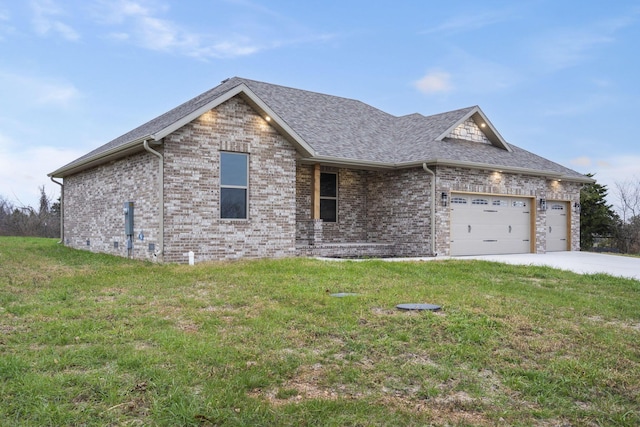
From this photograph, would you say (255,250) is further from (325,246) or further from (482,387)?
(482,387)

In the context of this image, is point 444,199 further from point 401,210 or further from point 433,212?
point 401,210

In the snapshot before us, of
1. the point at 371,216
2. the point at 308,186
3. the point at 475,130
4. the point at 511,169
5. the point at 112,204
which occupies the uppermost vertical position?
the point at 475,130

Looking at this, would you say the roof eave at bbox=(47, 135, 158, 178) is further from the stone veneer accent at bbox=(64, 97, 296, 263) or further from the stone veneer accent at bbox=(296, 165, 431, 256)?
the stone veneer accent at bbox=(296, 165, 431, 256)

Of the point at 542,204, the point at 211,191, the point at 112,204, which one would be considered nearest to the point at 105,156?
the point at 112,204

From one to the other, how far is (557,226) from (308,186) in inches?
432

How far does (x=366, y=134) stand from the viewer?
1889cm

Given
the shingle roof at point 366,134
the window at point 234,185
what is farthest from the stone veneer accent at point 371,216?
the window at point 234,185

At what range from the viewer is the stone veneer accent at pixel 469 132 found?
18.6 m

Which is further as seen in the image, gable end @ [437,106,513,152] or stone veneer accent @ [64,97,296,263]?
gable end @ [437,106,513,152]

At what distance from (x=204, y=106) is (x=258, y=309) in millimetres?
7323

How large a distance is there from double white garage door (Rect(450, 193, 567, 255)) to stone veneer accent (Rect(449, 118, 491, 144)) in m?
2.60

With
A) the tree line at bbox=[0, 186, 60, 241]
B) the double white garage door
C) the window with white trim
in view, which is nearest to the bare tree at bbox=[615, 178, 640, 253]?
the double white garage door

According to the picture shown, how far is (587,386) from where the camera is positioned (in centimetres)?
432

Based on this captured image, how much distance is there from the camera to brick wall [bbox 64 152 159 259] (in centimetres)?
1323
